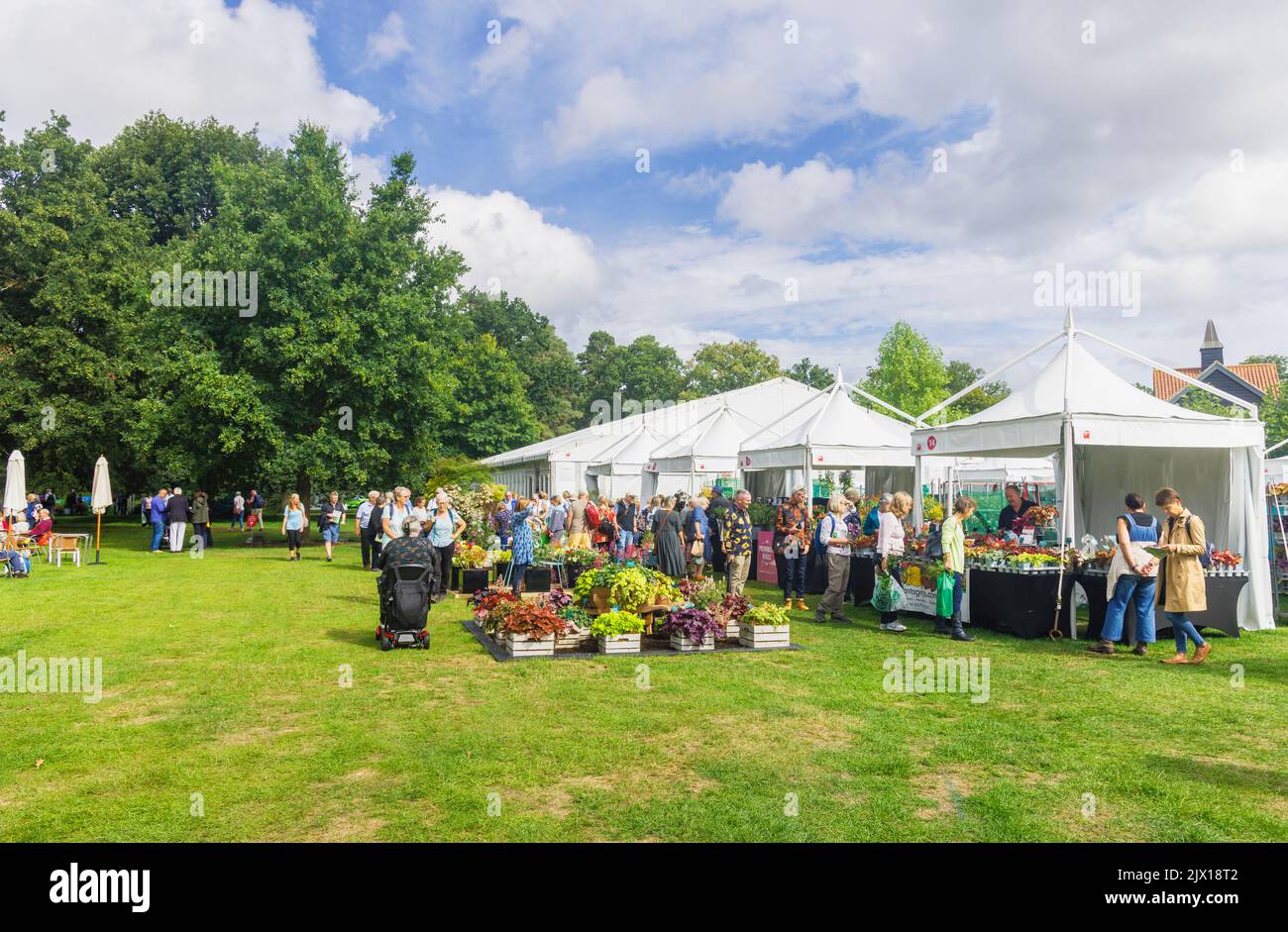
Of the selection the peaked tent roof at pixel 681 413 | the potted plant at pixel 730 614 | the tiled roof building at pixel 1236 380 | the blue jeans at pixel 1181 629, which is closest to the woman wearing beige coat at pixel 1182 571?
the blue jeans at pixel 1181 629

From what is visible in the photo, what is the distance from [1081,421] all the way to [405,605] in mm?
8489

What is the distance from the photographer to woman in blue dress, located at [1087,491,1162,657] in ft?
32.1

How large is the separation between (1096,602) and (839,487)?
51.3 ft

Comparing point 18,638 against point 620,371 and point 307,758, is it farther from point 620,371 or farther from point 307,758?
point 620,371

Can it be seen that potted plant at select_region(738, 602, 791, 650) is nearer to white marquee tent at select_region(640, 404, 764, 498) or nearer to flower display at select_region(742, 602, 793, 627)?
flower display at select_region(742, 602, 793, 627)

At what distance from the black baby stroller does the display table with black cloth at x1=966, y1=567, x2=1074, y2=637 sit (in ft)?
23.3

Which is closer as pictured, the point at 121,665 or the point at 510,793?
the point at 510,793

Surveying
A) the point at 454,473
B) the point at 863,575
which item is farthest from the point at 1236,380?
the point at 863,575

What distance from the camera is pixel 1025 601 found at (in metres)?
11.1

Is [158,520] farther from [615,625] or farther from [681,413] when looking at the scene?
→ [615,625]

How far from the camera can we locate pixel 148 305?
30.2m

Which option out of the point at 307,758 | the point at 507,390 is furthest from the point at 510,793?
the point at 507,390


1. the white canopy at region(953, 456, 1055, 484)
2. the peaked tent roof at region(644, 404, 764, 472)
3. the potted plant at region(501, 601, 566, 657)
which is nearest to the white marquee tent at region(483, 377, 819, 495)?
the white canopy at region(953, 456, 1055, 484)

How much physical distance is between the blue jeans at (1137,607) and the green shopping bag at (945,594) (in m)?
1.74
